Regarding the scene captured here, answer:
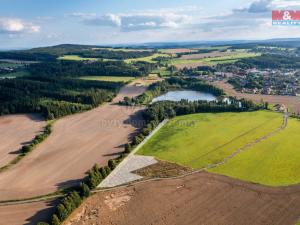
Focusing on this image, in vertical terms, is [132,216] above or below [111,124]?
below

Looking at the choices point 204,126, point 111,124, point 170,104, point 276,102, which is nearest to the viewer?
point 204,126

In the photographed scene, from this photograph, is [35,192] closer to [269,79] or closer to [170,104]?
[170,104]

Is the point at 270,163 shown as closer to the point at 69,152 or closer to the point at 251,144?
the point at 251,144

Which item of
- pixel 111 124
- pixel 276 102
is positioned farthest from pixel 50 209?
pixel 276 102

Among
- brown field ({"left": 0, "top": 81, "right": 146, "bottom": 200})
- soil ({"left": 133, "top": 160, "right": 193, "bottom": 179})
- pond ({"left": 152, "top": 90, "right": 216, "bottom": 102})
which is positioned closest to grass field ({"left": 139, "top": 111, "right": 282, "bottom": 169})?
soil ({"left": 133, "top": 160, "right": 193, "bottom": 179})

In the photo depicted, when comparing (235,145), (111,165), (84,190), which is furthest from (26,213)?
(235,145)

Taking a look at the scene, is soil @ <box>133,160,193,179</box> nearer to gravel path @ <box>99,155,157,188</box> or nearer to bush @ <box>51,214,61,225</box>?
gravel path @ <box>99,155,157,188</box>
